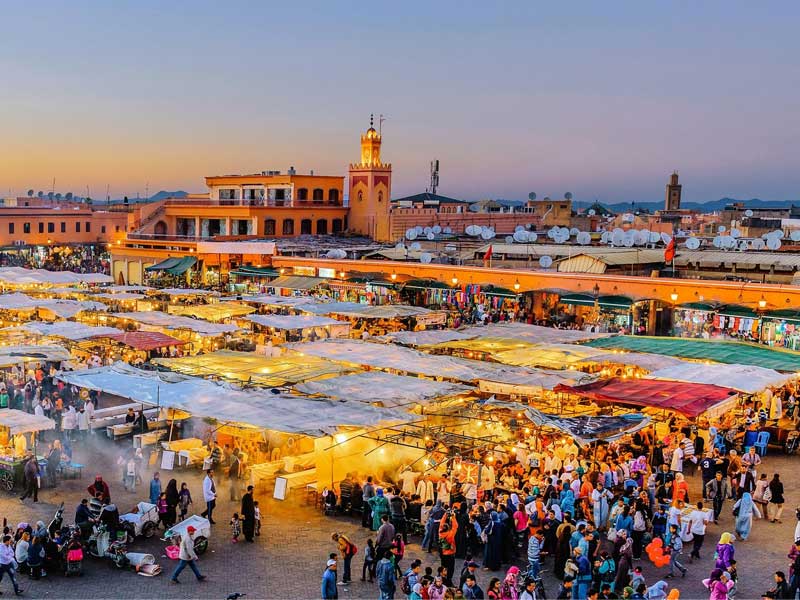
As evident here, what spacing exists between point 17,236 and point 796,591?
63.7 metres

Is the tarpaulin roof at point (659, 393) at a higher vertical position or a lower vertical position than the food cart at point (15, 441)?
higher

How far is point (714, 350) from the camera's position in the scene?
21.3 meters

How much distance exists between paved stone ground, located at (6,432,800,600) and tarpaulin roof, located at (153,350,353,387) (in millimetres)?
2865

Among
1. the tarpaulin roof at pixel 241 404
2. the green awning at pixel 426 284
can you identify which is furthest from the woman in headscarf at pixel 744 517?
the green awning at pixel 426 284

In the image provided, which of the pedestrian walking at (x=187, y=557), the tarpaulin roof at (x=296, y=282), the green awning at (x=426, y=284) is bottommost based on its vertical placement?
the pedestrian walking at (x=187, y=557)

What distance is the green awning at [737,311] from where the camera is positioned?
25.9 meters

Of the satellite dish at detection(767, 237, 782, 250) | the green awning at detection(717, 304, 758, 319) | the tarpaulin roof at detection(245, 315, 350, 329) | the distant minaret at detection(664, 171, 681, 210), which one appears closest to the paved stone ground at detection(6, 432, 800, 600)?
the tarpaulin roof at detection(245, 315, 350, 329)

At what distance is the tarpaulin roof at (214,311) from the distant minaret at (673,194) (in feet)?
309

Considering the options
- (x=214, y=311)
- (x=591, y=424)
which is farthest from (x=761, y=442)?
(x=214, y=311)

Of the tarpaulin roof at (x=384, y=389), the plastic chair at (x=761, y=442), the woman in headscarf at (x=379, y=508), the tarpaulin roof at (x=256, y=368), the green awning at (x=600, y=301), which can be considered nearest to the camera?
the woman in headscarf at (x=379, y=508)

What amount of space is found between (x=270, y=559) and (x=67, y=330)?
45.0 feet

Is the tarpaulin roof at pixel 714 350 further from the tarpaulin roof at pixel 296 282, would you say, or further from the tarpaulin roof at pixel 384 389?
the tarpaulin roof at pixel 296 282

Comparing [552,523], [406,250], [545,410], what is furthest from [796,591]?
[406,250]

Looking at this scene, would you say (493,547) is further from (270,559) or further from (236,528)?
(236,528)
